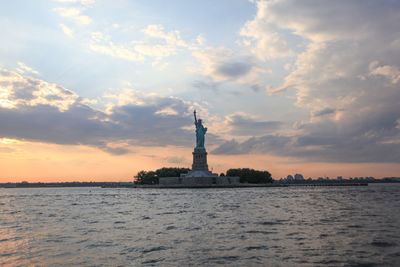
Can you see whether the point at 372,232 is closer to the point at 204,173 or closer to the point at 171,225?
the point at 171,225

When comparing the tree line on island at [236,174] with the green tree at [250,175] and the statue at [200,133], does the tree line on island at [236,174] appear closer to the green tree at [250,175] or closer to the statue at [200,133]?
the green tree at [250,175]

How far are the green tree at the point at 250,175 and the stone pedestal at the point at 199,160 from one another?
34.8 meters

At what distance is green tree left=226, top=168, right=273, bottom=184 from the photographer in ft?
490

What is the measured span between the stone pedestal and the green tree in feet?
114

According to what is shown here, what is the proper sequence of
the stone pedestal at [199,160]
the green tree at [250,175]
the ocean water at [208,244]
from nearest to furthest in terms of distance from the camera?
the ocean water at [208,244], the stone pedestal at [199,160], the green tree at [250,175]

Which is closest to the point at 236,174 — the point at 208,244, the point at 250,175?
the point at 250,175

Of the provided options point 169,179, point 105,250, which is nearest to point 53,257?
point 105,250

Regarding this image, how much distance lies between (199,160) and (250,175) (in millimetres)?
38380

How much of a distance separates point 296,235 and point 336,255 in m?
4.90

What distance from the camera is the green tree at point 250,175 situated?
14925 cm

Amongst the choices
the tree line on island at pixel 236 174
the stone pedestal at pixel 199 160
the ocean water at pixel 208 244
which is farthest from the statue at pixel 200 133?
the ocean water at pixel 208 244

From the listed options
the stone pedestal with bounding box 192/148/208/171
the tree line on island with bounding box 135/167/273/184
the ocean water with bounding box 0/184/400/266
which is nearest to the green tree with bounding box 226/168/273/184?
the tree line on island with bounding box 135/167/273/184

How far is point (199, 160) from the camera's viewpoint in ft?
391

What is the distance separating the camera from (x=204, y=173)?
11756 cm
